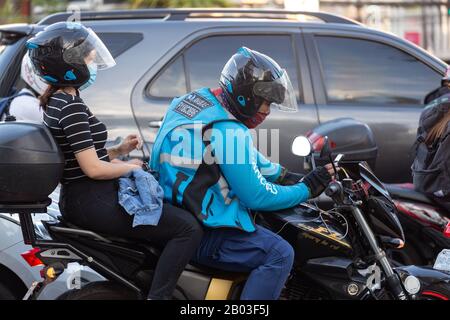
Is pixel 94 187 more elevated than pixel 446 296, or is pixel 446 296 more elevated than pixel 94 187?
pixel 94 187

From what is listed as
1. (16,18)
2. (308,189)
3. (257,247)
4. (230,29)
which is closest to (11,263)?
(257,247)

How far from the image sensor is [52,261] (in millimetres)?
3480

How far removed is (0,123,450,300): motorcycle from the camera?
3.40 meters

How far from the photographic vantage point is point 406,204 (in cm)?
495

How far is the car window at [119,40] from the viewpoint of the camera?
18.9 ft

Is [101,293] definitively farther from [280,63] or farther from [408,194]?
[280,63]

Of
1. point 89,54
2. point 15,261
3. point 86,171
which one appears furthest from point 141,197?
point 15,261

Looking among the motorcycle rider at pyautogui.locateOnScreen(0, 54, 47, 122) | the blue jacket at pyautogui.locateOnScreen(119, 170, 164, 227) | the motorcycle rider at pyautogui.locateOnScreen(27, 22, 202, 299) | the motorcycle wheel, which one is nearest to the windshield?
the motorcycle rider at pyautogui.locateOnScreen(27, 22, 202, 299)

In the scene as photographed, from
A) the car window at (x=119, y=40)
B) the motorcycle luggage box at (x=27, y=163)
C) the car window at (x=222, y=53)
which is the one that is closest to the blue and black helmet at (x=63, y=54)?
the motorcycle luggage box at (x=27, y=163)

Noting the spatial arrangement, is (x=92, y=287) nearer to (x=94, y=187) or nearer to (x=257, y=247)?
(x=94, y=187)

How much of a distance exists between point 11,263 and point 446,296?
2105 millimetres

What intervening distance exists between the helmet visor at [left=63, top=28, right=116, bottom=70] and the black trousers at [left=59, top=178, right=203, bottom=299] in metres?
0.53

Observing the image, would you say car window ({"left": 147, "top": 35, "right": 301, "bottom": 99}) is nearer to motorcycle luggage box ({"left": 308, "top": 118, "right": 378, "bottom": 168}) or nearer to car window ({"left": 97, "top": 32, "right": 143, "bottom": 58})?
car window ({"left": 97, "top": 32, "right": 143, "bottom": 58})

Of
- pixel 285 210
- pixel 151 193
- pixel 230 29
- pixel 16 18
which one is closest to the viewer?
pixel 151 193
